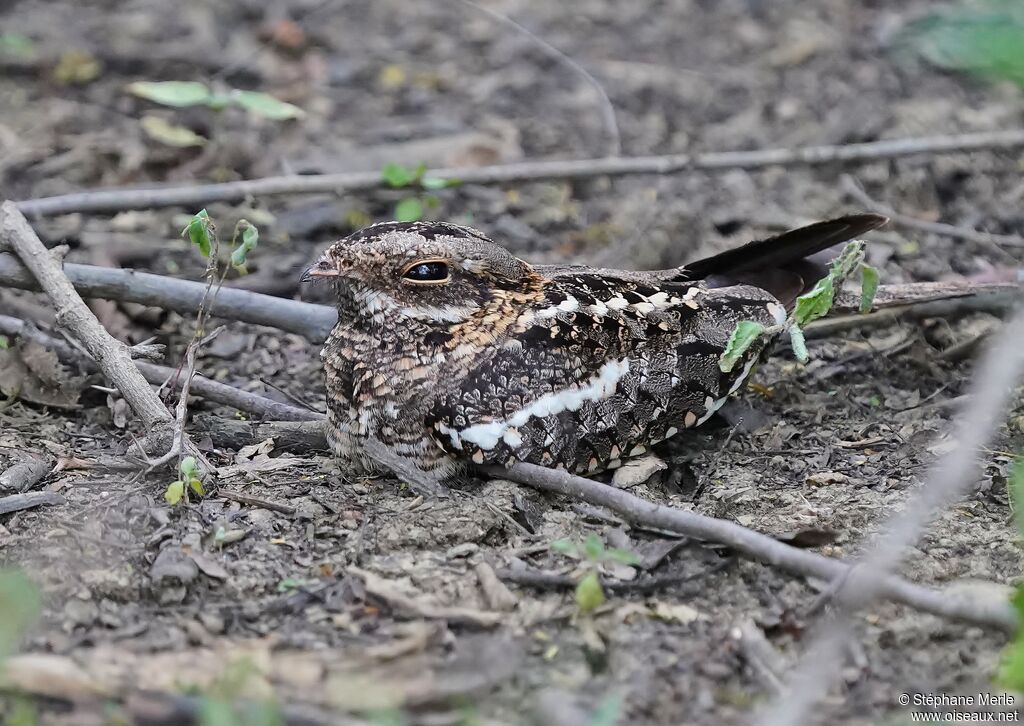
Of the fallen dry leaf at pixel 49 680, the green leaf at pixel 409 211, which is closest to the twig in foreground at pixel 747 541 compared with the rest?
the fallen dry leaf at pixel 49 680

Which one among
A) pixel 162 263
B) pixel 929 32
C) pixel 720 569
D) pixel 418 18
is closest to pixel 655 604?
pixel 720 569

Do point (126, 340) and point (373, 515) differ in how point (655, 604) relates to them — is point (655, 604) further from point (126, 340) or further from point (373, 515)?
point (126, 340)

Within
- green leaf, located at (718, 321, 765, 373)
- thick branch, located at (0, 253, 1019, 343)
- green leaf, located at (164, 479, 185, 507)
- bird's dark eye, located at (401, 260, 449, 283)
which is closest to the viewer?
green leaf, located at (718, 321, 765, 373)

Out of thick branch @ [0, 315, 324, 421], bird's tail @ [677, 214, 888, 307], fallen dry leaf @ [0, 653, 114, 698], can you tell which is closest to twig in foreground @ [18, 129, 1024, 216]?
thick branch @ [0, 315, 324, 421]

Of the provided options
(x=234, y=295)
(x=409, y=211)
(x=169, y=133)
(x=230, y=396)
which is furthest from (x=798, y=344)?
Answer: (x=169, y=133)

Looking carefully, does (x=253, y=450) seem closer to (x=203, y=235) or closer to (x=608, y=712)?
(x=203, y=235)

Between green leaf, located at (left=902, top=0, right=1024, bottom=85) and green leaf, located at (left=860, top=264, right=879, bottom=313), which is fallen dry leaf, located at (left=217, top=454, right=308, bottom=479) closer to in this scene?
green leaf, located at (left=860, top=264, right=879, bottom=313)

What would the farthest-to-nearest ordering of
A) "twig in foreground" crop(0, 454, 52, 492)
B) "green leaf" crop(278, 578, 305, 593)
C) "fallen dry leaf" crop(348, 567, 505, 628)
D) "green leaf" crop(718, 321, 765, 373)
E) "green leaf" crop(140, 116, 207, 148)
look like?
1. "green leaf" crop(140, 116, 207, 148)
2. "twig in foreground" crop(0, 454, 52, 492)
3. "green leaf" crop(718, 321, 765, 373)
4. "green leaf" crop(278, 578, 305, 593)
5. "fallen dry leaf" crop(348, 567, 505, 628)
